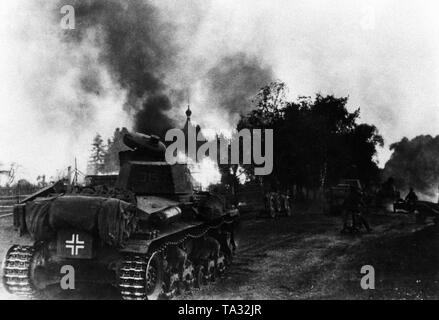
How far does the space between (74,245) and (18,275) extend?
4.26 feet

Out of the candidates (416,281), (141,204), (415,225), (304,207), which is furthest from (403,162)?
(141,204)

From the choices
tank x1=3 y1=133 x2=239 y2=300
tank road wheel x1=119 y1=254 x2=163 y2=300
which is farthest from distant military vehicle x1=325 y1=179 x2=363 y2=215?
tank road wheel x1=119 y1=254 x2=163 y2=300

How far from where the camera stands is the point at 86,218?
7777 mm

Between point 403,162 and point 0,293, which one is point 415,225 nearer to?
point 0,293

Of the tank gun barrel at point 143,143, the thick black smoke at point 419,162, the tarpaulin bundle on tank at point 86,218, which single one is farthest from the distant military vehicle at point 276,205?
the thick black smoke at point 419,162

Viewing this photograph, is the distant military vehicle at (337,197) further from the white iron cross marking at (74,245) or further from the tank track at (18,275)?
the tank track at (18,275)

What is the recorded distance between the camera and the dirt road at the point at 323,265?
9.64 meters

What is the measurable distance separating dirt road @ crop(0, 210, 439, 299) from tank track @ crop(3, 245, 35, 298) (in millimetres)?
398

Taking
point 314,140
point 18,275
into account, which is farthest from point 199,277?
point 314,140

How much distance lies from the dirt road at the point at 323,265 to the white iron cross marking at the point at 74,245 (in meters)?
1.29

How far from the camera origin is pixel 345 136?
39.8 m

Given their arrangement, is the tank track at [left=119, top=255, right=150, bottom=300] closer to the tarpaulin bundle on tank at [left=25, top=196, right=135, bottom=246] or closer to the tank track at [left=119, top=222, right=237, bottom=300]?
the tank track at [left=119, top=222, right=237, bottom=300]

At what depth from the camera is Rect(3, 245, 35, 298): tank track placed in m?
8.22
